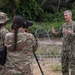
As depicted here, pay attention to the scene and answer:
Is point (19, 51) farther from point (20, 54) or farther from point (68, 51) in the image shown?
point (68, 51)

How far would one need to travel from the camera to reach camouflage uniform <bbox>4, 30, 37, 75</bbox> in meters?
4.70

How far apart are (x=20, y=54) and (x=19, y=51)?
42mm

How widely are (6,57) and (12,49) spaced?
0.14m

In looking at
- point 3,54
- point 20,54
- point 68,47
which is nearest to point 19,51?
point 20,54

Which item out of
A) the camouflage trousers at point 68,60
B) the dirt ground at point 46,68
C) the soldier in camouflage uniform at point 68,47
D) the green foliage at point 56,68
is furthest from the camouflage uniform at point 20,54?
the green foliage at point 56,68

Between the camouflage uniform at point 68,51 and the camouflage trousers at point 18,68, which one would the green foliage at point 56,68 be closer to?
the camouflage uniform at point 68,51

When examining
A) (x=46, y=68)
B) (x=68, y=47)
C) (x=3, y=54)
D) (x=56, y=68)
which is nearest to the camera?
(x=3, y=54)

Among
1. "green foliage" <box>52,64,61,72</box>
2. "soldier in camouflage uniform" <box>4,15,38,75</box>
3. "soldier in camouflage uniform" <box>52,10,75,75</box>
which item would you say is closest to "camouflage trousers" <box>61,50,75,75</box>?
"soldier in camouflage uniform" <box>52,10,75,75</box>

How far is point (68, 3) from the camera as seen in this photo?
24500 mm

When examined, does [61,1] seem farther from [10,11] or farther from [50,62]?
[50,62]

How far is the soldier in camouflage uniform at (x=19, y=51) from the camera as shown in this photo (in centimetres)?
469


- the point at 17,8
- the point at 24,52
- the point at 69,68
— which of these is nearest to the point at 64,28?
the point at 69,68

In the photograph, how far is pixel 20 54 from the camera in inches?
186

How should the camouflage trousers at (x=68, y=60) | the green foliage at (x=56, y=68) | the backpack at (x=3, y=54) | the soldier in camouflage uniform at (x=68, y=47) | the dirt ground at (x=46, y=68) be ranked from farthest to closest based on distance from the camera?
the green foliage at (x=56, y=68)
the dirt ground at (x=46, y=68)
the camouflage trousers at (x=68, y=60)
the soldier in camouflage uniform at (x=68, y=47)
the backpack at (x=3, y=54)
